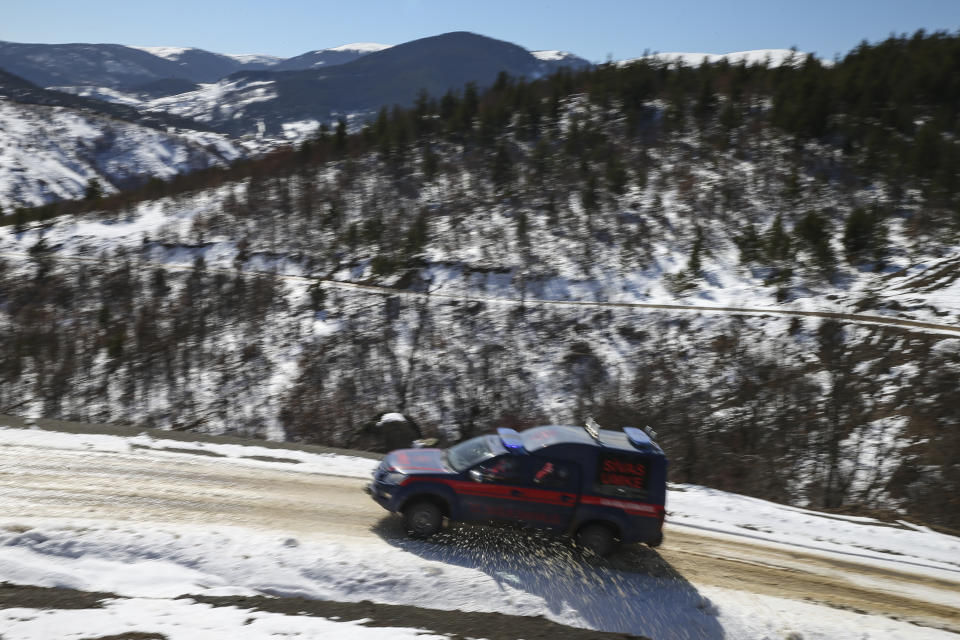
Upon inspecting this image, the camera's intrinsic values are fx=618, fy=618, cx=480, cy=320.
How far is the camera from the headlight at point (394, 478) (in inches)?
370

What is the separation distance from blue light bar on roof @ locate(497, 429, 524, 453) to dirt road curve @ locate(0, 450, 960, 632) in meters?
2.32

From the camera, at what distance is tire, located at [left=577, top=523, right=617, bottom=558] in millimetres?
9406

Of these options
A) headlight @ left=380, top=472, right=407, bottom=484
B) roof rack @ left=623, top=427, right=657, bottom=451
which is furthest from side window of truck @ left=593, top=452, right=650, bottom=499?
headlight @ left=380, top=472, right=407, bottom=484

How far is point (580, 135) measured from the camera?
4256 cm

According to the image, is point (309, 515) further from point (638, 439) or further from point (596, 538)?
point (638, 439)

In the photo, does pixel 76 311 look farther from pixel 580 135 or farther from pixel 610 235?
pixel 580 135

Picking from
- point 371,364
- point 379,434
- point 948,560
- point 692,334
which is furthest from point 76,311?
point 948,560

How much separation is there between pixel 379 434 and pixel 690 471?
331 inches

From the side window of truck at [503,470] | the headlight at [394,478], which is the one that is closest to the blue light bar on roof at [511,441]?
the side window of truck at [503,470]

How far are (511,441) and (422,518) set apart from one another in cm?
181

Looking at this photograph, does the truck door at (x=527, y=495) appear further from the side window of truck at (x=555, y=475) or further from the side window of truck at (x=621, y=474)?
the side window of truck at (x=621, y=474)

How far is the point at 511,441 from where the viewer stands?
9875 millimetres

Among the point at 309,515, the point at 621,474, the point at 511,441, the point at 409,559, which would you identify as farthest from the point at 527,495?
the point at 309,515

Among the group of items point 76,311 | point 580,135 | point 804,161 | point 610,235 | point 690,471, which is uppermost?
point 580,135
